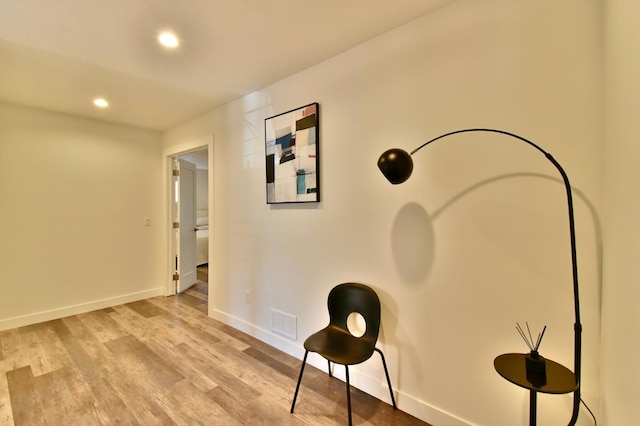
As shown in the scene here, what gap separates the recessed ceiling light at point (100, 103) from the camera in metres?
2.97

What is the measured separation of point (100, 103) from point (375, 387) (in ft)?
12.9

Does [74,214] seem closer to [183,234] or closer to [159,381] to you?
[183,234]

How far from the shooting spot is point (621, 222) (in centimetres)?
94

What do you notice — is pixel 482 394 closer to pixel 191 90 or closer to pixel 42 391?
pixel 42 391

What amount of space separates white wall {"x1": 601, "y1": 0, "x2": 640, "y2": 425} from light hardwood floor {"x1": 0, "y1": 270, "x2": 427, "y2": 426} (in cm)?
113

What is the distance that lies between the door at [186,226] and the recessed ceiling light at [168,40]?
2.57 metres

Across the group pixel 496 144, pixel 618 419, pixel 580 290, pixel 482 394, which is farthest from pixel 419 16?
pixel 482 394

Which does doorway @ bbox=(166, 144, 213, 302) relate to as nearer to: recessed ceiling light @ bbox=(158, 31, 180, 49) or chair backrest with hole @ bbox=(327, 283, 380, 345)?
recessed ceiling light @ bbox=(158, 31, 180, 49)

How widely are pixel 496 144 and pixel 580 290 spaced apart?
80cm

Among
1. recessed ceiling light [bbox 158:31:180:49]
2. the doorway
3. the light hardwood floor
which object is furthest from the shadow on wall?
the doorway

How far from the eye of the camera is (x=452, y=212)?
1.60 metres

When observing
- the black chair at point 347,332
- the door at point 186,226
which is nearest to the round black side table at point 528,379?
the black chair at point 347,332

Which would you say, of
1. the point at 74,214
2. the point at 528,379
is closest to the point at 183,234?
the point at 74,214

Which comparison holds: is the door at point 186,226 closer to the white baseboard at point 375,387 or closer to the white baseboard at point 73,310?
the white baseboard at point 73,310
